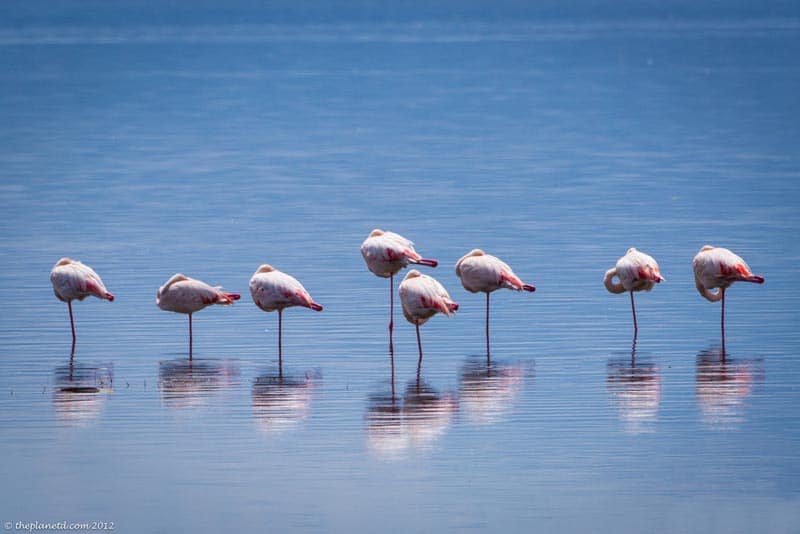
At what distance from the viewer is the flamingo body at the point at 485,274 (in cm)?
1186

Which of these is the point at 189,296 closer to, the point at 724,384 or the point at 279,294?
the point at 279,294

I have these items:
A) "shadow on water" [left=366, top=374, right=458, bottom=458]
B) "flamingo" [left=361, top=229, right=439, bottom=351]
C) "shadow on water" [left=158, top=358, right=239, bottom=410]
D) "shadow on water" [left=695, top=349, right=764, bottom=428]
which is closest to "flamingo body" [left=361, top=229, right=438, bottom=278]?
"flamingo" [left=361, top=229, right=439, bottom=351]

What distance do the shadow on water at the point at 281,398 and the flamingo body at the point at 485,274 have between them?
164cm

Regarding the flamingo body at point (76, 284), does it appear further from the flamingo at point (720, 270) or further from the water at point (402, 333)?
the flamingo at point (720, 270)

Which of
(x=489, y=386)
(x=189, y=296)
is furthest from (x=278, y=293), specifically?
(x=489, y=386)

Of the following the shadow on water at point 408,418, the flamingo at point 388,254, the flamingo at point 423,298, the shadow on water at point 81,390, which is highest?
the flamingo at point 388,254

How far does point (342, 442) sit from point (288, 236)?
916 cm

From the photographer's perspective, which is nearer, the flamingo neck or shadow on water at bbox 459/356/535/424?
shadow on water at bbox 459/356/535/424

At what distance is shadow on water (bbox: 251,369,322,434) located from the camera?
9438mm

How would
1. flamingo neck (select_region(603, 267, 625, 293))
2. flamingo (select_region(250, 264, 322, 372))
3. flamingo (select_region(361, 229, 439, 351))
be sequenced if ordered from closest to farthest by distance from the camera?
flamingo (select_region(250, 264, 322, 372)) → flamingo (select_region(361, 229, 439, 351)) → flamingo neck (select_region(603, 267, 625, 293))

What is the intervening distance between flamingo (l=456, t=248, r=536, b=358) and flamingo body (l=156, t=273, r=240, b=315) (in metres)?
1.67

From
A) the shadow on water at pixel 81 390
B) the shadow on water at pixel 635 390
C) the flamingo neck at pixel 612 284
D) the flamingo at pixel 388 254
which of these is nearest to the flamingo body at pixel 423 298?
the flamingo at pixel 388 254

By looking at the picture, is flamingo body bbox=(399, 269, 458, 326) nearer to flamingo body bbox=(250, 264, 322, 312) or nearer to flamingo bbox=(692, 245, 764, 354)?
flamingo body bbox=(250, 264, 322, 312)

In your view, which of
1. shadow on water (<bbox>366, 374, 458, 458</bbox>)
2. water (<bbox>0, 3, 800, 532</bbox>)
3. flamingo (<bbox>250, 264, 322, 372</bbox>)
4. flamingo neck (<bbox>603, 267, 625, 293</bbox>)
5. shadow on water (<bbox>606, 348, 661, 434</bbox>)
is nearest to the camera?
water (<bbox>0, 3, 800, 532</bbox>)
